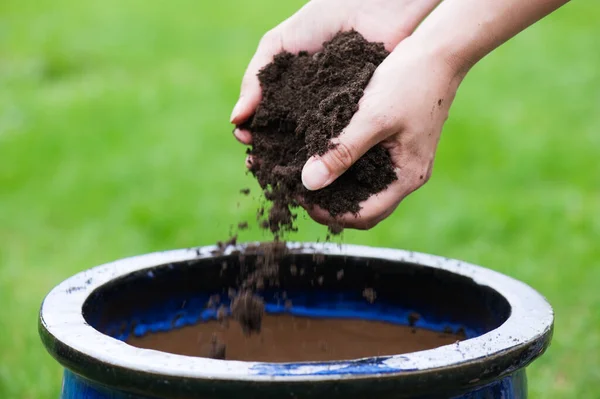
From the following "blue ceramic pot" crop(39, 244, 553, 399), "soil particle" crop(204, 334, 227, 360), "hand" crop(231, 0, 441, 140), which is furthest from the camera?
"hand" crop(231, 0, 441, 140)

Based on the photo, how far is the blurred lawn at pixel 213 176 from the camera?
3736 millimetres

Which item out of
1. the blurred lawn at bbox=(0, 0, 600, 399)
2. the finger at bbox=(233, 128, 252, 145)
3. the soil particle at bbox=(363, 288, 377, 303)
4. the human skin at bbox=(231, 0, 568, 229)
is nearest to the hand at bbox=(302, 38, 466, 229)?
the human skin at bbox=(231, 0, 568, 229)

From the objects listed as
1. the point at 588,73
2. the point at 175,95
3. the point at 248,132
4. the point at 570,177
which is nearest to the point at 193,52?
the point at 175,95

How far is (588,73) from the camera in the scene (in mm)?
6730

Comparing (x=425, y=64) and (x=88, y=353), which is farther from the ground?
(x=425, y=64)

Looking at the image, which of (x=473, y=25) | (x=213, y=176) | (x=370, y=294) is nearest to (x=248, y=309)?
(x=370, y=294)

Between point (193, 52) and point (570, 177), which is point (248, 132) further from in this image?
point (193, 52)

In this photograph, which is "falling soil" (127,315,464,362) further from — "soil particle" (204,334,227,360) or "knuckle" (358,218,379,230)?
"knuckle" (358,218,379,230)

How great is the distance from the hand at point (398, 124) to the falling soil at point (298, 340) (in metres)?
0.36

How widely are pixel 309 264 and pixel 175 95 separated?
4.65m

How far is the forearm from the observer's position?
1.75 m

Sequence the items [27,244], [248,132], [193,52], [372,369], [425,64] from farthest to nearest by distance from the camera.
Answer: [193,52], [27,244], [248,132], [425,64], [372,369]

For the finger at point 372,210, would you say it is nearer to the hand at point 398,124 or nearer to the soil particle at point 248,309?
the hand at point 398,124

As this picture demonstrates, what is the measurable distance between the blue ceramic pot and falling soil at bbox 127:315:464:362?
3cm
